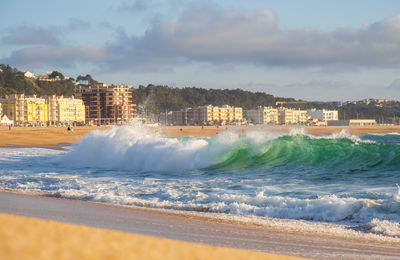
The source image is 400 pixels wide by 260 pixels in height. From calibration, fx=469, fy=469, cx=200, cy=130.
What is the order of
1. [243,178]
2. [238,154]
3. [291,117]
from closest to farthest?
1. [243,178]
2. [238,154]
3. [291,117]

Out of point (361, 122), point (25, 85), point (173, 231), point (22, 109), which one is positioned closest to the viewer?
point (173, 231)

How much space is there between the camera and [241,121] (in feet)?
616

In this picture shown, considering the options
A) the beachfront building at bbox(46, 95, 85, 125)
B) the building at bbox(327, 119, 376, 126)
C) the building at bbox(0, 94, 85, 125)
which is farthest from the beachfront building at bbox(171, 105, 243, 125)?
the building at bbox(0, 94, 85, 125)

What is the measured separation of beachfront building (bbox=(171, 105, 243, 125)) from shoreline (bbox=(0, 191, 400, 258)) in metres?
162

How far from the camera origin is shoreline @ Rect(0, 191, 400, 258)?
A: 5.42 m

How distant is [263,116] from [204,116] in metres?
28.6

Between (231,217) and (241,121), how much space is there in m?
181

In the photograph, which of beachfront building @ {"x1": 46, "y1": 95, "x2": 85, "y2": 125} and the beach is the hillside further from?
the beach

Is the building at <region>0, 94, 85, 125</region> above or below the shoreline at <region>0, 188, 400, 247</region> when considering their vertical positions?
above

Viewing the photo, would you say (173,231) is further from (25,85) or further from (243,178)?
(25,85)

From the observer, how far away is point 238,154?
18125mm

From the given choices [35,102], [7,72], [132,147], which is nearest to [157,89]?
[7,72]

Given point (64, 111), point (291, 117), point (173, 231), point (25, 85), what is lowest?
point (173, 231)

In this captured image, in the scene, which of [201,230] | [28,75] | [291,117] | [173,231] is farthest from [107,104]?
[173,231]
